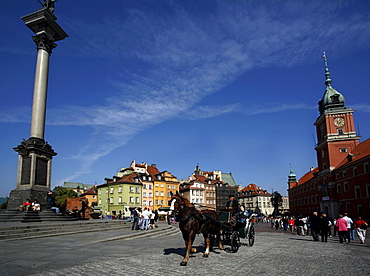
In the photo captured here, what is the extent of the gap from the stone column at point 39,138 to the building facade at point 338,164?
46.5 m

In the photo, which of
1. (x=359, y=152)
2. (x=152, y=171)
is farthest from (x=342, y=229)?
(x=152, y=171)

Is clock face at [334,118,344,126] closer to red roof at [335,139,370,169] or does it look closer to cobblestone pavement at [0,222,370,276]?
red roof at [335,139,370,169]

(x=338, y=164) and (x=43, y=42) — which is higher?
(x=43, y=42)

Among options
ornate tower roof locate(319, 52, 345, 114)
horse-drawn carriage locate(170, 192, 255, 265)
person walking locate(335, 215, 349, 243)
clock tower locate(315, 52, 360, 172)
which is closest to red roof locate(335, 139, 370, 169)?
clock tower locate(315, 52, 360, 172)

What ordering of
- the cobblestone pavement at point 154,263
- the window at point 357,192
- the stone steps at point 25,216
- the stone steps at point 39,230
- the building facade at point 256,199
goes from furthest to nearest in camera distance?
the building facade at point 256,199, the window at point 357,192, the stone steps at point 25,216, the stone steps at point 39,230, the cobblestone pavement at point 154,263

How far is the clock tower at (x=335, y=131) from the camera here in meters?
62.2

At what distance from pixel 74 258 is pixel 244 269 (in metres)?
5.10

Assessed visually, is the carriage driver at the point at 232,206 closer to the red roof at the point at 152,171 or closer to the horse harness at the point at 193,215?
the horse harness at the point at 193,215

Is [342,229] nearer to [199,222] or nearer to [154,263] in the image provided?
[199,222]

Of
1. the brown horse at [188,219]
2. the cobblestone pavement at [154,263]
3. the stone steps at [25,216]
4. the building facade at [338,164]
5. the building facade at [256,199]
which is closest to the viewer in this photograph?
the cobblestone pavement at [154,263]

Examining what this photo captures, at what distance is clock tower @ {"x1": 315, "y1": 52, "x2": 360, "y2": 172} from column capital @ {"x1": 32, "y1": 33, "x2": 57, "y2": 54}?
57.6m

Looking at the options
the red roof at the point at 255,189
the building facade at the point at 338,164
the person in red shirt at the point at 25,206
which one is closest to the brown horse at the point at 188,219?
the person in red shirt at the point at 25,206

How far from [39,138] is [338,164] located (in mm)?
58721

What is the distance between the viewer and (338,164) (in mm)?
61875
